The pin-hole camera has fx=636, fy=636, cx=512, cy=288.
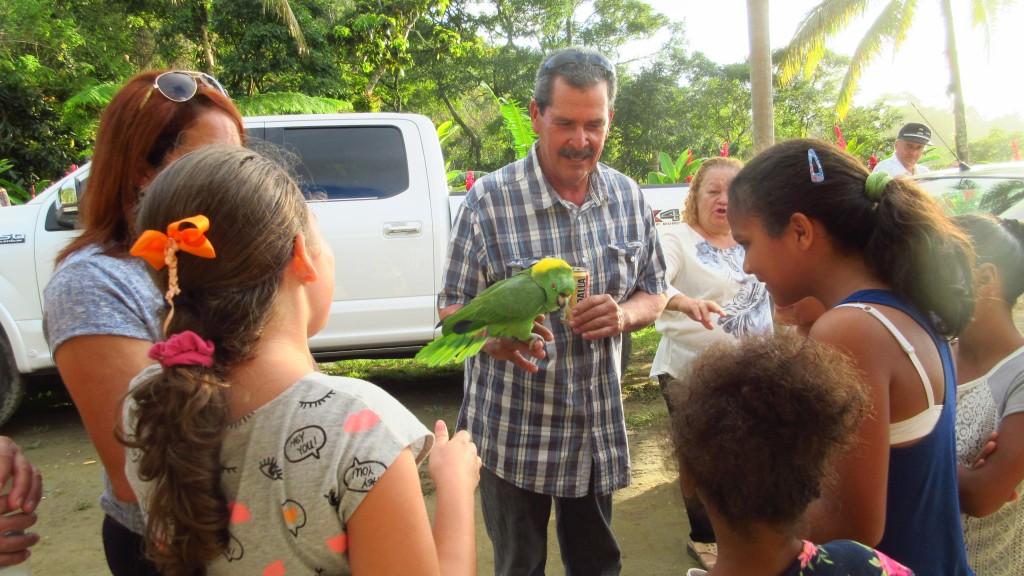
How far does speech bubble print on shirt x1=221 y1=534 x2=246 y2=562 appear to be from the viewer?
3.54 feet

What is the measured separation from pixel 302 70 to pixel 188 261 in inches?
698

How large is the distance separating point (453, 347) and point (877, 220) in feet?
4.14

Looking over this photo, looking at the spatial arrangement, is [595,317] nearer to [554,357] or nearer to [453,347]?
[554,357]

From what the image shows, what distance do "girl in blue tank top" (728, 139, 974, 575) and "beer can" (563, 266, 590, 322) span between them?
637mm

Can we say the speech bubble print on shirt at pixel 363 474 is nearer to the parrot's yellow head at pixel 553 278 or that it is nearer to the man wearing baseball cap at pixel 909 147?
the parrot's yellow head at pixel 553 278

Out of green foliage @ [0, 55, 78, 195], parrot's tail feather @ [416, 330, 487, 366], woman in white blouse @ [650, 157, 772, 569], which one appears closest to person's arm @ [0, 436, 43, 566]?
parrot's tail feather @ [416, 330, 487, 366]

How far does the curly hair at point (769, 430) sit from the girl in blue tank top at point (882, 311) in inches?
4.5

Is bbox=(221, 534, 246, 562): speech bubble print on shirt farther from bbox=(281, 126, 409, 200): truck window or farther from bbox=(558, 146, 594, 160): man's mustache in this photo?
bbox=(281, 126, 409, 200): truck window

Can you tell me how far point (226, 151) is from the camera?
116cm

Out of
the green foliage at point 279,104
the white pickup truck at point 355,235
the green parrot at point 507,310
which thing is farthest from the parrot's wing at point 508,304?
the green foliage at point 279,104

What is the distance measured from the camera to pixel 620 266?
2.51m

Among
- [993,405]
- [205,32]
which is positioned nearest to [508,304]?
[993,405]

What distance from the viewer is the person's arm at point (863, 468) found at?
1298mm

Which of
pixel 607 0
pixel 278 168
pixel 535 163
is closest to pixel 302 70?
pixel 607 0
